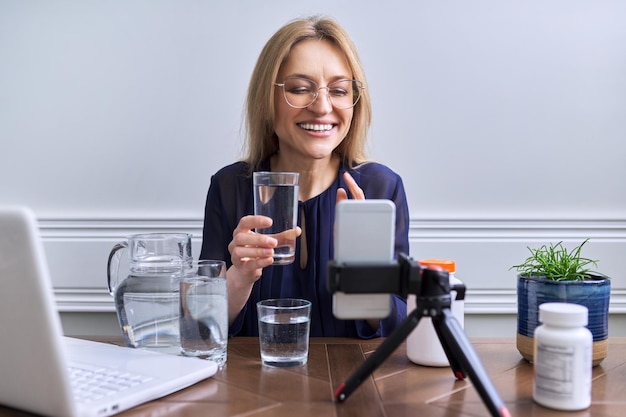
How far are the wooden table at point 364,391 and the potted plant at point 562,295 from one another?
5 cm

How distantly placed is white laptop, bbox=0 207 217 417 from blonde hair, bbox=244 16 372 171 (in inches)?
36.8

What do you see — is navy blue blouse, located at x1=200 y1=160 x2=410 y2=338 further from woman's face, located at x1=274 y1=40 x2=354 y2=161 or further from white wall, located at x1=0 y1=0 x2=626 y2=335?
white wall, located at x1=0 y1=0 x2=626 y2=335

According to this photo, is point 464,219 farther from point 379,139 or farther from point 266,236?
point 266,236

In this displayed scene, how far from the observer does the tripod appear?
33.8 inches

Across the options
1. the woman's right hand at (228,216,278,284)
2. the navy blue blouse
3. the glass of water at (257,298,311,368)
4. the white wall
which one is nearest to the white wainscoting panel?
the white wall

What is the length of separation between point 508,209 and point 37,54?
158cm

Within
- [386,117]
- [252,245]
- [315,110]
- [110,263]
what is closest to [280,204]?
[252,245]

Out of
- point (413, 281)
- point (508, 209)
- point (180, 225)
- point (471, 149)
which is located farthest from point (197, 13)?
point (413, 281)

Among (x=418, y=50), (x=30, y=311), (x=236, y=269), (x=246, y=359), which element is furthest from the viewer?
(x=418, y=50)

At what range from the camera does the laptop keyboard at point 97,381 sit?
0.90 m

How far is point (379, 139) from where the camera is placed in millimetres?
2043

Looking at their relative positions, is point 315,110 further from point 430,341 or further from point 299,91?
point 430,341

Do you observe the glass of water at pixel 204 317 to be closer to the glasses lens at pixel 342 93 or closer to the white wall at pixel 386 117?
the glasses lens at pixel 342 93

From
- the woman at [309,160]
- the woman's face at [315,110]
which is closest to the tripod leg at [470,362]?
the woman at [309,160]
